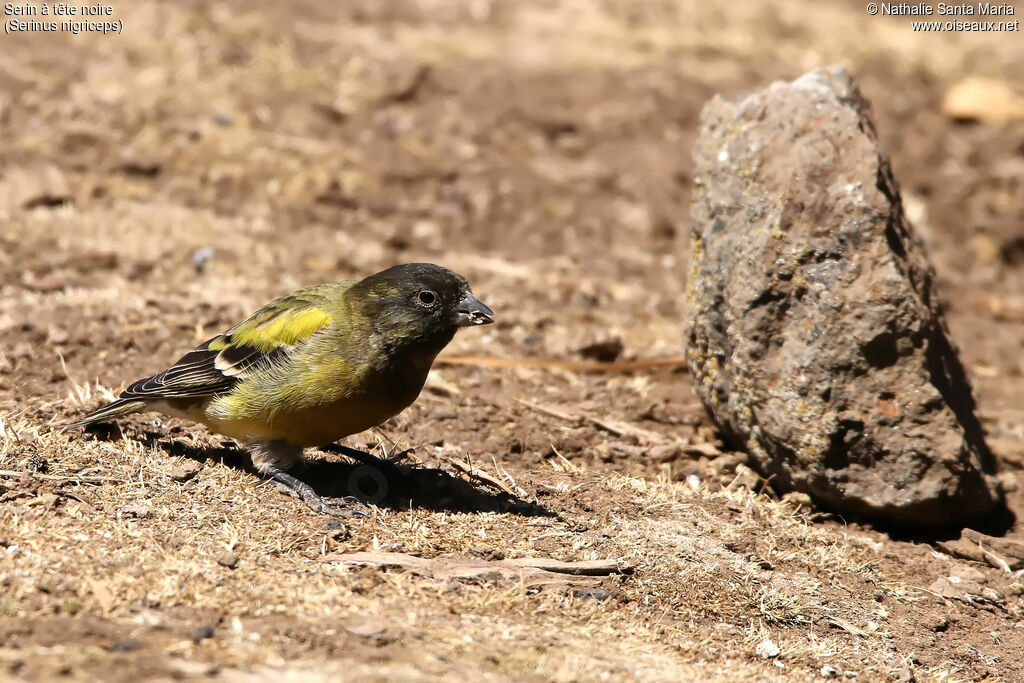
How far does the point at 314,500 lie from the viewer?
5.65 meters

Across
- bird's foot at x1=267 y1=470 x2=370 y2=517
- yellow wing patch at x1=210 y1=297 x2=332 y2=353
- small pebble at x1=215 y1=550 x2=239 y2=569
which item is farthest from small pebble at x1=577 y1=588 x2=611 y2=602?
yellow wing patch at x1=210 y1=297 x2=332 y2=353

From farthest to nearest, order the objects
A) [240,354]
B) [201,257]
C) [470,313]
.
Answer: [201,257] → [240,354] → [470,313]

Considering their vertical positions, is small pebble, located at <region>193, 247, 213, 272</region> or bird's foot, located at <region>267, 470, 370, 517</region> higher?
small pebble, located at <region>193, 247, 213, 272</region>

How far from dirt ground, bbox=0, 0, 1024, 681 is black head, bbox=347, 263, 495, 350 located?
88 cm

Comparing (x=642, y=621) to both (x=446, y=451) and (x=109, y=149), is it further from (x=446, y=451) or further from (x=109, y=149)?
(x=109, y=149)

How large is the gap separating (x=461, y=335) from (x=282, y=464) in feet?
9.61

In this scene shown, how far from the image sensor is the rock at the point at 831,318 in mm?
6102

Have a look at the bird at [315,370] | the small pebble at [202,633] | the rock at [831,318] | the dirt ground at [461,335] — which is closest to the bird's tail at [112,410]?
the bird at [315,370]

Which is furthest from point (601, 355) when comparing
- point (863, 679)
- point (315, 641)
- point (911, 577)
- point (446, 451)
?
Answer: point (315, 641)

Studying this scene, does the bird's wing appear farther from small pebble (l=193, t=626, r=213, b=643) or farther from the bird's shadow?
small pebble (l=193, t=626, r=213, b=643)

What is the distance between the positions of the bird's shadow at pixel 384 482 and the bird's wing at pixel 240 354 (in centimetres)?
37

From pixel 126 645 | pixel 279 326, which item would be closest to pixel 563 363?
pixel 279 326

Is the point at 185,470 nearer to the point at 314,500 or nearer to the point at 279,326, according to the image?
the point at 314,500

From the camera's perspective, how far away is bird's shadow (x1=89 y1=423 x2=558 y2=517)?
5941 millimetres
